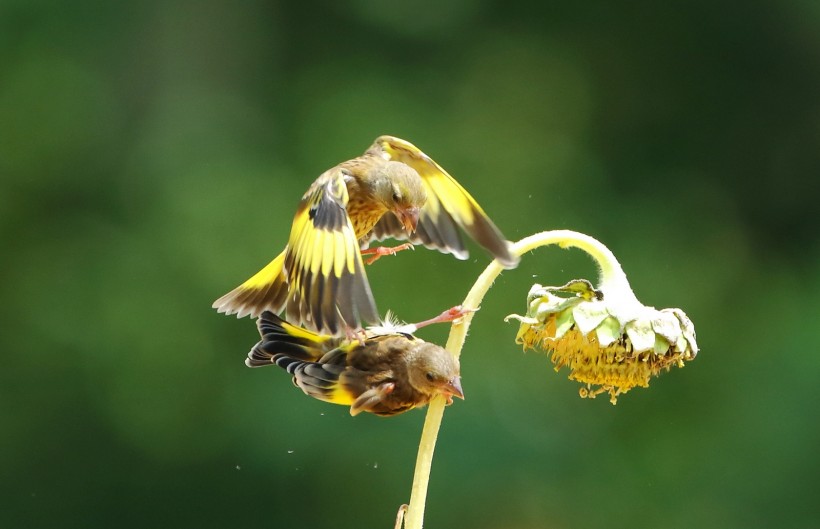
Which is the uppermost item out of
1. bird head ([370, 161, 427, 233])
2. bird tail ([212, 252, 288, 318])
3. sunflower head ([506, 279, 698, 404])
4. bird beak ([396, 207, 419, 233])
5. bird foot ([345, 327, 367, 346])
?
bird head ([370, 161, 427, 233])

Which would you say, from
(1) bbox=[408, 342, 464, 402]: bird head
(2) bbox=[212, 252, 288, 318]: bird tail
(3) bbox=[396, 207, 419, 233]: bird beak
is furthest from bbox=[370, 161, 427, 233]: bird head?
(1) bbox=[408, 342, 464, 402]: bird head

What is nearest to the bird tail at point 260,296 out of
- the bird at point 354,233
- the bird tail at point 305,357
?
the bird at point 354,233

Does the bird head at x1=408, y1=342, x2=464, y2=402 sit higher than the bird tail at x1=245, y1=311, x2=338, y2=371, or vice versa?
the bird tail at x1=245, y1=311, x2=338, y2=371

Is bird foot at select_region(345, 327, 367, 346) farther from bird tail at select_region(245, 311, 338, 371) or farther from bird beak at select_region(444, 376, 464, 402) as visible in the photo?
bird beak at select_region(444, 376, 464, 402)

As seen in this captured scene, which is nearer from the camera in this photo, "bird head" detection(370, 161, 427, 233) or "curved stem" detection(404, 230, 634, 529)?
"curved stem" detection(404, 230, 634, 529)

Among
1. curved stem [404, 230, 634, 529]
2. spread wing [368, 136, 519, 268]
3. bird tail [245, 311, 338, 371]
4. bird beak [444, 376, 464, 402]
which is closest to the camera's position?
curved stem [404, 230, 634, 529]

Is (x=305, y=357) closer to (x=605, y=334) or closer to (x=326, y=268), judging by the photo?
(x=326, y=268)
